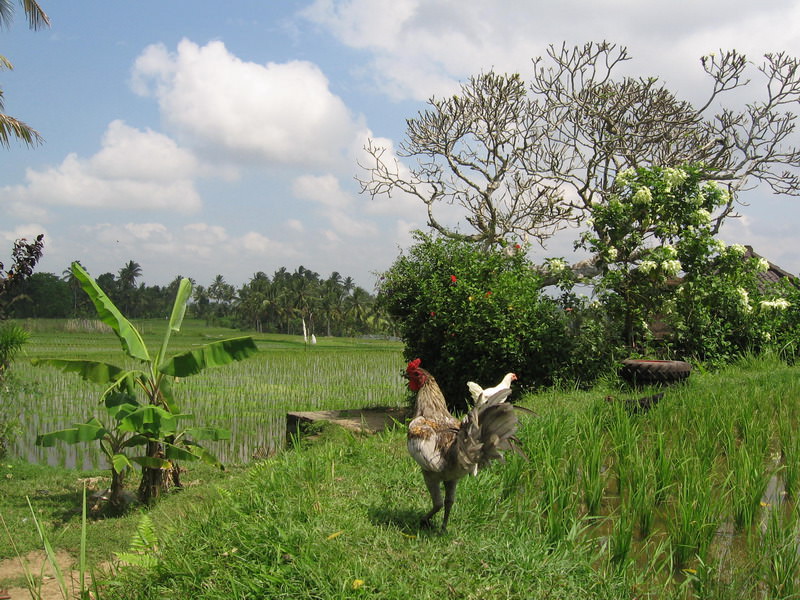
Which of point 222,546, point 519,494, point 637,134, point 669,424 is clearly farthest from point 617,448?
point 637,134

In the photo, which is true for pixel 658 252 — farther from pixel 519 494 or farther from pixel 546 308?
pixel 519 494

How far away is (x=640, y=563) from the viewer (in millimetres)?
3670

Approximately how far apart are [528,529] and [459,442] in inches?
36.6

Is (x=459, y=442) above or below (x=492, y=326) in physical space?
below

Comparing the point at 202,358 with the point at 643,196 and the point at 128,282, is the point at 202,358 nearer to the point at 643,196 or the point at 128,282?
the point at 643,196

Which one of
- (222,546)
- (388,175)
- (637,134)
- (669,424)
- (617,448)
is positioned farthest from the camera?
(388,175)

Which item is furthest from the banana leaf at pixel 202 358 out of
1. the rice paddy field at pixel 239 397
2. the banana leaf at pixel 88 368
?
the rice paddy field at pixel 239 397

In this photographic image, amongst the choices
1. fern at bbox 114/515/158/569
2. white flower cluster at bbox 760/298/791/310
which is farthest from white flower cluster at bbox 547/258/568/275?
fern at bbox 114/515/158/569

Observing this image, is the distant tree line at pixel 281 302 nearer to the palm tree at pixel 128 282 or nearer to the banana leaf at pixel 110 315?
the palm tree at pixel 128 282

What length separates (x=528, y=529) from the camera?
12.4 ft

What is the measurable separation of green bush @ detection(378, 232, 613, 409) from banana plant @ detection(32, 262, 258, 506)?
337 cm

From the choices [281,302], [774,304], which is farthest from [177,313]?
[281,302]

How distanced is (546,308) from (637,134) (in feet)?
18.3

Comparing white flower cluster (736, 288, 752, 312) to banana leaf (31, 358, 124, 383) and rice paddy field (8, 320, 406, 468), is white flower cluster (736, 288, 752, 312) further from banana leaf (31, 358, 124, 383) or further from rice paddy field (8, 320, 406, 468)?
banana leaf (31, 358, 124, 383)
